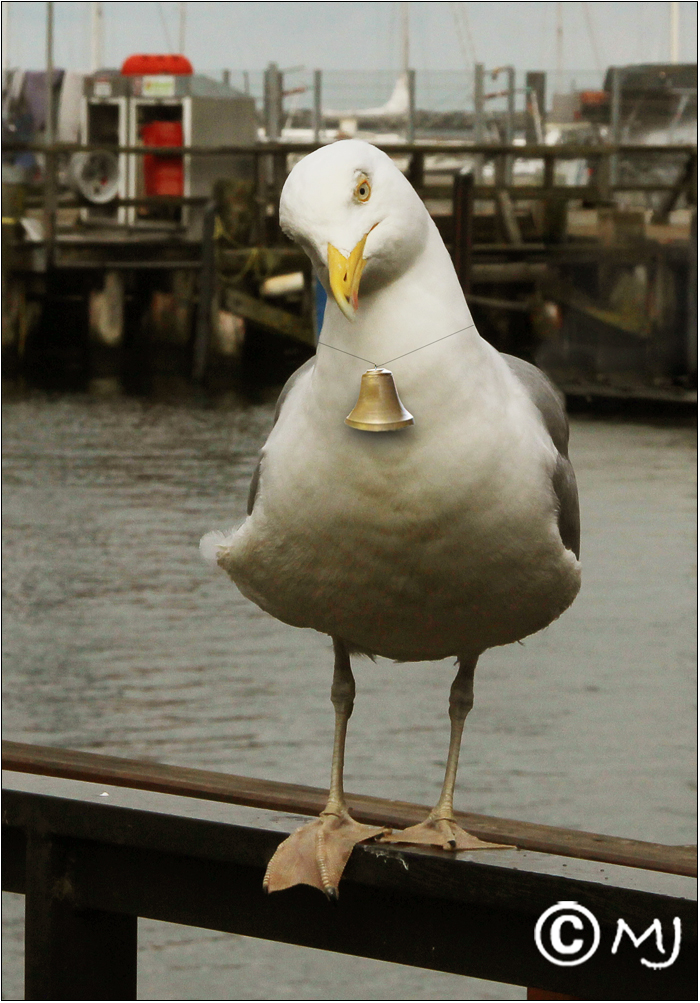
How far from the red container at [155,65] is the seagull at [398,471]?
106ft

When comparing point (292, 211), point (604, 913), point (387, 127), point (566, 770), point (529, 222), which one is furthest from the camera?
point (387, 127)

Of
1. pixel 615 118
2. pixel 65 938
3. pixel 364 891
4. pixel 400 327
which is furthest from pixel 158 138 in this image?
pixel 400 327

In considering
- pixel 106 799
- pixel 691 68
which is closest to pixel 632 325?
pixel 691 68

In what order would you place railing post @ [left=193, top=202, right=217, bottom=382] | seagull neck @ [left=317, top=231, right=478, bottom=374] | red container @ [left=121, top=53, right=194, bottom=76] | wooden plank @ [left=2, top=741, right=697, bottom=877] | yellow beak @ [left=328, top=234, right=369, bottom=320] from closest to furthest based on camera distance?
yellow beak @ [left=328, top=234, right=369, bottom=320] → seagull neck @ [left=317, top=231, right=478, bottom=374] → wooden plank @ [left=2, top=741, right=697, bottom=877] → railing post @ [left=193, top=202, right=217, bottom=382] → red container @ [left=121, top=53, right=194, bottom=76]

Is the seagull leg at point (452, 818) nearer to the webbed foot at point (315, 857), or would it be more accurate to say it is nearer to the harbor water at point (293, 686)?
the webbed foot at point (315, 857)

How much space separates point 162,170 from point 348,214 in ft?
92.7

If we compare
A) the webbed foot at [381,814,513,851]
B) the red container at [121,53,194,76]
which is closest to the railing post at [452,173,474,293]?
the webbed foot at [381,814,513,851]

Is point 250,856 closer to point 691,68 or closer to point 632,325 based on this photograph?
point 632,325

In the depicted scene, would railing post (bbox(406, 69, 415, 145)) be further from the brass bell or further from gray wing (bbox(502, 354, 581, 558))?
the brass bell

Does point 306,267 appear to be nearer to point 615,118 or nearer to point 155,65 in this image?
point 615,118

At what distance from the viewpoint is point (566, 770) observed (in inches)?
337

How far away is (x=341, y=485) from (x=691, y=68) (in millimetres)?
28742

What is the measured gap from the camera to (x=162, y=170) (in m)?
29.7

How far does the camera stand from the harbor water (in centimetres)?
662
